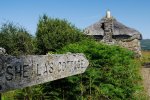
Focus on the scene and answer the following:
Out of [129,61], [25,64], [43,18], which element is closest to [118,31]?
[43,18]

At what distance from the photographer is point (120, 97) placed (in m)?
8.85

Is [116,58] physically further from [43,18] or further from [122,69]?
[43,18]

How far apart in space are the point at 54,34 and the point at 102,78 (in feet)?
48.3

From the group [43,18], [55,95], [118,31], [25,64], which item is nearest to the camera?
[25,64]

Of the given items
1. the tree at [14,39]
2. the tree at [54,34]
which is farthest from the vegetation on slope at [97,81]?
the tree at [14,39]

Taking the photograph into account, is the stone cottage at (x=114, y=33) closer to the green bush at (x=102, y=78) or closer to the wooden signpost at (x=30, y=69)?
the green bush at (x=102, y=78)

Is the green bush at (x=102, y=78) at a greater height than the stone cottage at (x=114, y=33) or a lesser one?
lesser

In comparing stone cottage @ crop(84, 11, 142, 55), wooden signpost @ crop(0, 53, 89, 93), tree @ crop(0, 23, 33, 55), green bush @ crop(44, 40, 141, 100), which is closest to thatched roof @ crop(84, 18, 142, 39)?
stone cottage @ crop(84, 11, 142, 55)

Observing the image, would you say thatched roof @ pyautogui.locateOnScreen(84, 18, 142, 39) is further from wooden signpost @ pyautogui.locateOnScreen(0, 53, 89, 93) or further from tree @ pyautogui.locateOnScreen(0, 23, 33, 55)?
wooden signpost @ pyautogui.locateOnScreen(0, 53, 89, 93)

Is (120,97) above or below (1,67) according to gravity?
below

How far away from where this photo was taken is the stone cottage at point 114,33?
31266mm

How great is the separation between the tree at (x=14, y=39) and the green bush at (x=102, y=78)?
1525 centimetres

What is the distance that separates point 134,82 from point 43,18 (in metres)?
16.5

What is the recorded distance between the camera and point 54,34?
2319cm
